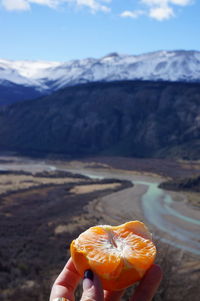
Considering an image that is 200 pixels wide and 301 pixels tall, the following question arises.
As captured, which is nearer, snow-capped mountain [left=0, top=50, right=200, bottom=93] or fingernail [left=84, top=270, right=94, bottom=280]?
fingernail [left=84, top=270, right=94, bottom=280]

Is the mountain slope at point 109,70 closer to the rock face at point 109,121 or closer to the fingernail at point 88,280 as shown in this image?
the rock face at point 109,121

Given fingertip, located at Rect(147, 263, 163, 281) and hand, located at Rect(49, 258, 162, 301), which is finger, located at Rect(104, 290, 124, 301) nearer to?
hand, located at Rect(49, 258, 162, 301)

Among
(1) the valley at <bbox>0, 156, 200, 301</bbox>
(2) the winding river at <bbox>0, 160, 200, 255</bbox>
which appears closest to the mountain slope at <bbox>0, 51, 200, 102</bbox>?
(1) the valley at <bbox>0, 156, 200, 301</bbox>

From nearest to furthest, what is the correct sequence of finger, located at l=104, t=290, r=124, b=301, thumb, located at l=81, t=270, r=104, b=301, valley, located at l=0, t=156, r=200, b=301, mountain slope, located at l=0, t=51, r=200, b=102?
thumb, located at l=81, t=270, r=104, b=301 < finger, located at l=104, t=290, r=124, b=301 < valley, located at l=0, t=156, r=200, b=301 < mountain slope, located at l=0, t=51, r=200, b=102

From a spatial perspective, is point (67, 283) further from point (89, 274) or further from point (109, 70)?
point (109, 70)

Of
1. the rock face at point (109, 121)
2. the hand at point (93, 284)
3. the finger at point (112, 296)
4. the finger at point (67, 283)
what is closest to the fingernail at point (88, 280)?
the hand at point (93, 284)

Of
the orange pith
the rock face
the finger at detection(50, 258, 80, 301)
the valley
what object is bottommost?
the valley

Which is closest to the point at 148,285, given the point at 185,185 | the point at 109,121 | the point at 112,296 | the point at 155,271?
the point at 155,271
